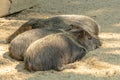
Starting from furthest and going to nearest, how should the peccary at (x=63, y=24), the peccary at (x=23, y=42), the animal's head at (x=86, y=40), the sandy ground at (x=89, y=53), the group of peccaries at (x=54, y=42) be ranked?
the peccary at (x=63, y=24), the animal's head at (x=86, y=40), the peccary at (x=23, y=42), the group of peccaries at (x=54, y=42), the sandy ground at (x=89, y=53)

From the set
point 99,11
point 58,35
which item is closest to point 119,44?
point 58,35

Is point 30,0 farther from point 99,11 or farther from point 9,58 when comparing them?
point 9,58

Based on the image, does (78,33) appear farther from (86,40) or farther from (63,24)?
(63,24)

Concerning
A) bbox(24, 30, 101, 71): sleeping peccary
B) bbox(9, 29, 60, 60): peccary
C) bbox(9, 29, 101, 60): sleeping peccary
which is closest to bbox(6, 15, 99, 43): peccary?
bbox(9, 29, 101, 60): sleeping peccary

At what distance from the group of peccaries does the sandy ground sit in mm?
92

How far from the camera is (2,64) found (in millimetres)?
4402

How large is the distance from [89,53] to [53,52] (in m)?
0.67

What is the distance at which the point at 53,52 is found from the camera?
13.6 ft

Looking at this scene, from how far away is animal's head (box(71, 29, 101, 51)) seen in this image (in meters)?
4.62

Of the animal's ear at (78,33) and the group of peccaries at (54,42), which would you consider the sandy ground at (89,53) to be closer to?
the group of peccaries at (54,42)

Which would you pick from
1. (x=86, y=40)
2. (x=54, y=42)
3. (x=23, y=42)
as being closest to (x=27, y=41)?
(x=23, y=42)

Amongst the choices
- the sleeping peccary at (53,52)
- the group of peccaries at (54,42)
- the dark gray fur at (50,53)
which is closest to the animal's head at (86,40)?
A: the group of peccaries at (54,42)

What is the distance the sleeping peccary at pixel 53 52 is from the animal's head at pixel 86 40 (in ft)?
0.39

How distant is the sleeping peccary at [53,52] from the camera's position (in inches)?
160
